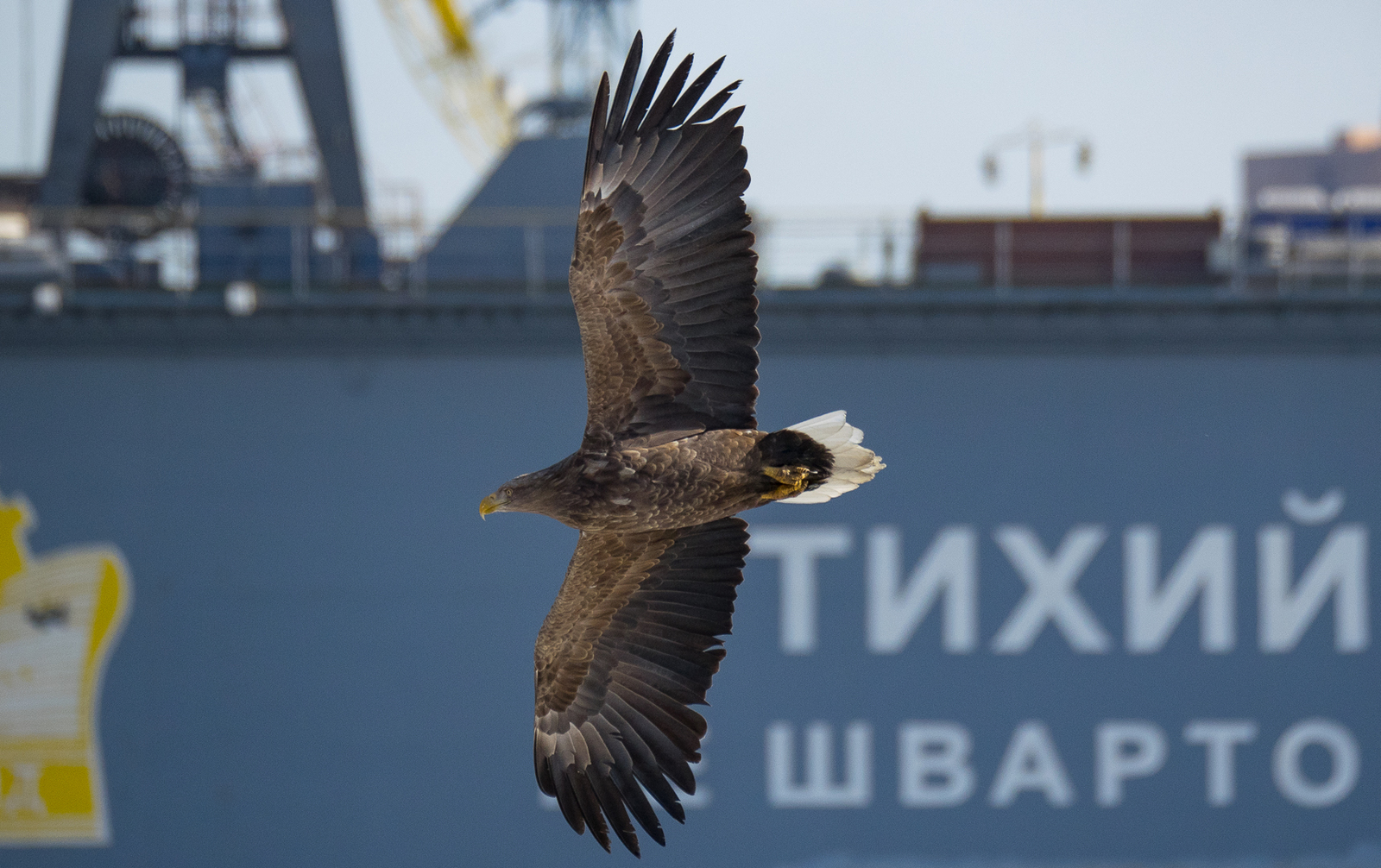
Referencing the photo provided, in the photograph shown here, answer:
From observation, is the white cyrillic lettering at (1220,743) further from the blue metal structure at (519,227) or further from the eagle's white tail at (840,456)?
the eagle's white tail at (840,456)

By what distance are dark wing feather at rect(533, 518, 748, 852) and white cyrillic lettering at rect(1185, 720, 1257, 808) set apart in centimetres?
801

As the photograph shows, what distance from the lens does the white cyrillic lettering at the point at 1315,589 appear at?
12.7 meters

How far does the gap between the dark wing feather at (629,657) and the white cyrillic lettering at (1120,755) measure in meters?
7.54

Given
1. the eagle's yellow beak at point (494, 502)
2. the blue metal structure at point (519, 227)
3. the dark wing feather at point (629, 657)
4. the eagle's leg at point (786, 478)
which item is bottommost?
the dark wing feather at point (629, 657)

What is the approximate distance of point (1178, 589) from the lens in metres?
12.8

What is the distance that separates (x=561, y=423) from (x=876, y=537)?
3230 mm

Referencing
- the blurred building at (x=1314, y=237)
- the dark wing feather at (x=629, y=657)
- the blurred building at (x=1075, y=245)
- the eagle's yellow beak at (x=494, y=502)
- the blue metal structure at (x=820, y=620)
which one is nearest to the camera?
the eagle's yellow beak at (x=494, y=502)

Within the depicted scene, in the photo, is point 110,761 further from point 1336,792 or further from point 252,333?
point 1336,792

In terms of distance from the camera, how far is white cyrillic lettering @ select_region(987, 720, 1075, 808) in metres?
12.7

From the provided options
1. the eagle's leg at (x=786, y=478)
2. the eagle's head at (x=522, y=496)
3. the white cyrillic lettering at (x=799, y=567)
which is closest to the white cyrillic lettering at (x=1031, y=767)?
the white cyrillic lettering at (x=799, y=567)

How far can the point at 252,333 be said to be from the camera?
43.1 ft

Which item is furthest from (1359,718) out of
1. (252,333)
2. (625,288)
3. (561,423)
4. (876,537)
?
(252,333)

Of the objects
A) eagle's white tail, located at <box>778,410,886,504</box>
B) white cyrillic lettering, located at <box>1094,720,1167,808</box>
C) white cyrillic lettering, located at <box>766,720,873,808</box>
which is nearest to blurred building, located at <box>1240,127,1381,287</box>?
white cyrillic lettering, located at <box>1094,720,1167,808</box>

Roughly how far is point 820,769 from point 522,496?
8.00 meters
